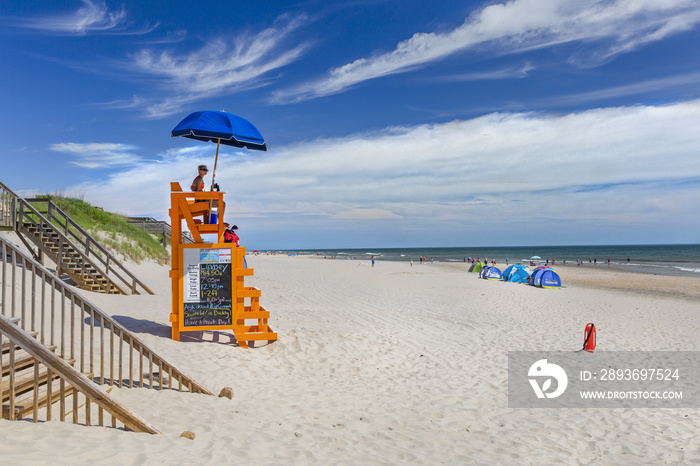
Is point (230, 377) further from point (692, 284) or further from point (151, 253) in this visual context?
point (692, 284)

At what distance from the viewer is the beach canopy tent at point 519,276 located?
1038 inches

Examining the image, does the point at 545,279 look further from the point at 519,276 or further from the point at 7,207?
the point at 7,207

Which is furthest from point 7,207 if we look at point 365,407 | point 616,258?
point 616,258

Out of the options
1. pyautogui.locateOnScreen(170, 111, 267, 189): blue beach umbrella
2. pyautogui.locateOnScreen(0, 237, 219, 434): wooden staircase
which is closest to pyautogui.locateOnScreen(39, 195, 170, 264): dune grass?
pyautogui.locateOnScreen(170, 111, 267, 189): blue beach umbrella

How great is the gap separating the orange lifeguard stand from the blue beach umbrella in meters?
0.69

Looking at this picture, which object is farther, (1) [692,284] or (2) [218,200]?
(1) [692,284]

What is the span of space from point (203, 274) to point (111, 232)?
1644cm

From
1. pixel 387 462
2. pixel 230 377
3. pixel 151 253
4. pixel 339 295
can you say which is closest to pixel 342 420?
pixel 387 462

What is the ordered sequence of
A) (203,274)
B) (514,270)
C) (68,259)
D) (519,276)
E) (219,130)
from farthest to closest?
(514,270)
(519,276)
(68,259)
(203,274)
(219,130)

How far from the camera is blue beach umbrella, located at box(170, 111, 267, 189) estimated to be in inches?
310

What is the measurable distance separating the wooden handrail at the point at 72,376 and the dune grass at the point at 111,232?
710 inches

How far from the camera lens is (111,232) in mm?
21719

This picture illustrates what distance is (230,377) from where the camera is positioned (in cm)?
710

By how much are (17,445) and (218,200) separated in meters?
5.17
